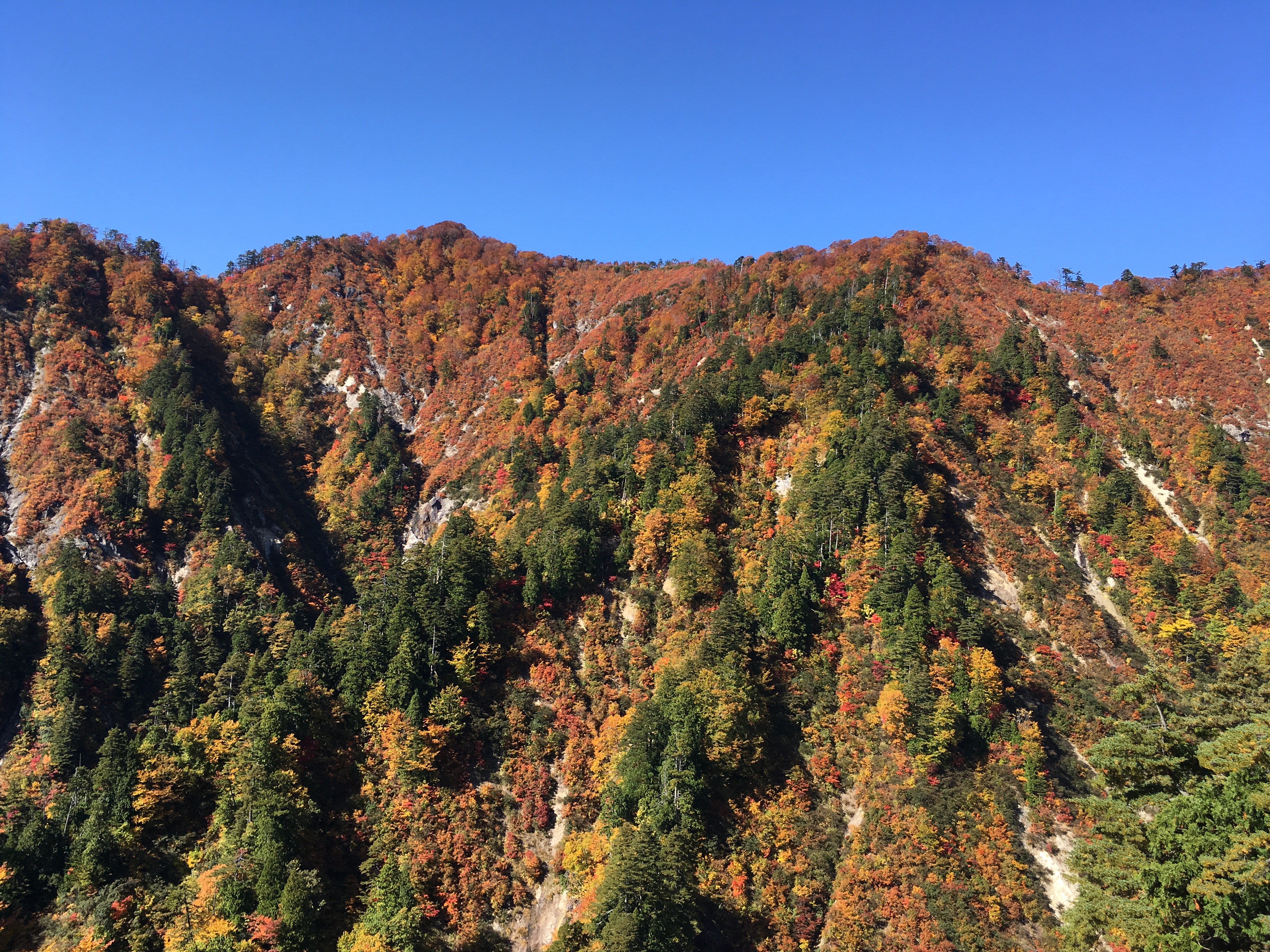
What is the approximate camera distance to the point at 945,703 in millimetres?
63062

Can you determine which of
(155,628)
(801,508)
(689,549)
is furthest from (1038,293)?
(155,628)

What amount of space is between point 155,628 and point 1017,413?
371 feet

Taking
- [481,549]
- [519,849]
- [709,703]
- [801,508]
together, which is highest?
[801,508]

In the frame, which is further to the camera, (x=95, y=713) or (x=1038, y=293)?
(x=1038, y=293)

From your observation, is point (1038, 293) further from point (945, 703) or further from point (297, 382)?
point (297, 382)

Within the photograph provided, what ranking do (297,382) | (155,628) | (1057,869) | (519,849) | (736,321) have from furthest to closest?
(297,382), (736,321), (155,628), (519,849), (1057,869)

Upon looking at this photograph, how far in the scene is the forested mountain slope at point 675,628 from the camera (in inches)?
2121

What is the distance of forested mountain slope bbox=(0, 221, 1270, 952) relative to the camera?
177 ft

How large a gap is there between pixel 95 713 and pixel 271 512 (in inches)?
1555

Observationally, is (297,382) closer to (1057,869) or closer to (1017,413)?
(1017,413)

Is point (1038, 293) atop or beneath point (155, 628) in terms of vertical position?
atop


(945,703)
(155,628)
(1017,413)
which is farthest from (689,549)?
(155,628)

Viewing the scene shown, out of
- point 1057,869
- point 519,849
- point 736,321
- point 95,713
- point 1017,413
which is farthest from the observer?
point 736,321

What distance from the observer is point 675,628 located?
7769 cm
